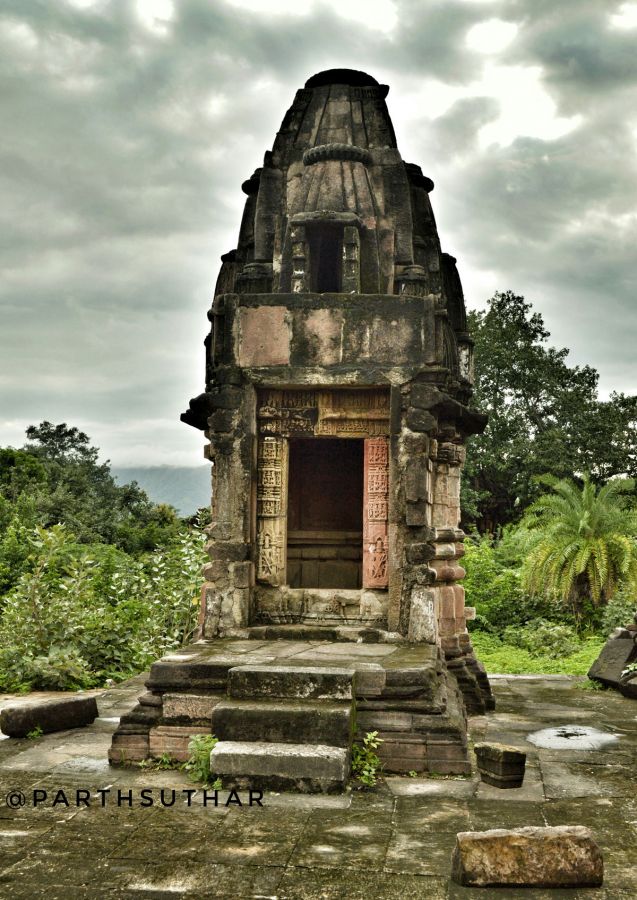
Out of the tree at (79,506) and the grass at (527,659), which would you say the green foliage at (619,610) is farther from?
the tree at (79,506)

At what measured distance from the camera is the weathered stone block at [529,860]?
14.8 ft

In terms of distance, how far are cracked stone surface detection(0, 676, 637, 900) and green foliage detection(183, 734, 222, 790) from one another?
0.33 ft

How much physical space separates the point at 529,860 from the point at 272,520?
5138mm

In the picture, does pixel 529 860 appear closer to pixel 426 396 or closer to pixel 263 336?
pixel 426 396

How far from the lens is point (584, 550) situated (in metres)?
15.5

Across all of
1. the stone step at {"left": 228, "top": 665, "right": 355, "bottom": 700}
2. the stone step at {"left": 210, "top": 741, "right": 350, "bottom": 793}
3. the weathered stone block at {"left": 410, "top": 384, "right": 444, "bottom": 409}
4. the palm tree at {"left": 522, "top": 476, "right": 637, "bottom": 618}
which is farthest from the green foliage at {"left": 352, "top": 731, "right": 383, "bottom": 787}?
the palm tree at {"left": 522, "top": 476, "right": 637, "bottom": 618}

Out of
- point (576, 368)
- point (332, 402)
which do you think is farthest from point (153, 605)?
point (576, 368)

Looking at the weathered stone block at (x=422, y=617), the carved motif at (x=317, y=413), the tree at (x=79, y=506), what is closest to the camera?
the weathered stone block at (x=422, y=617)

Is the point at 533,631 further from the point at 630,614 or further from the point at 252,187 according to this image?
→ the point at 252,187

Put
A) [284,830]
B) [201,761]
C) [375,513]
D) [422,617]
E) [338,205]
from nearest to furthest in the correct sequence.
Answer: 1. [284,830]
2. [201,761]
3. [422,617]
4. [375,513]
5. [338,205]

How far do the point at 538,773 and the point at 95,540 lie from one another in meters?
17.1

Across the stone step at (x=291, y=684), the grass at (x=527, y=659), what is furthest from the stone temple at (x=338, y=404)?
the grass at (x=527, y=659)

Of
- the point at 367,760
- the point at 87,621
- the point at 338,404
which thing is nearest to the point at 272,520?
the point at 338,404

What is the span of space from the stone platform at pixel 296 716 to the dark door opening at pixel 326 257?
442cm
